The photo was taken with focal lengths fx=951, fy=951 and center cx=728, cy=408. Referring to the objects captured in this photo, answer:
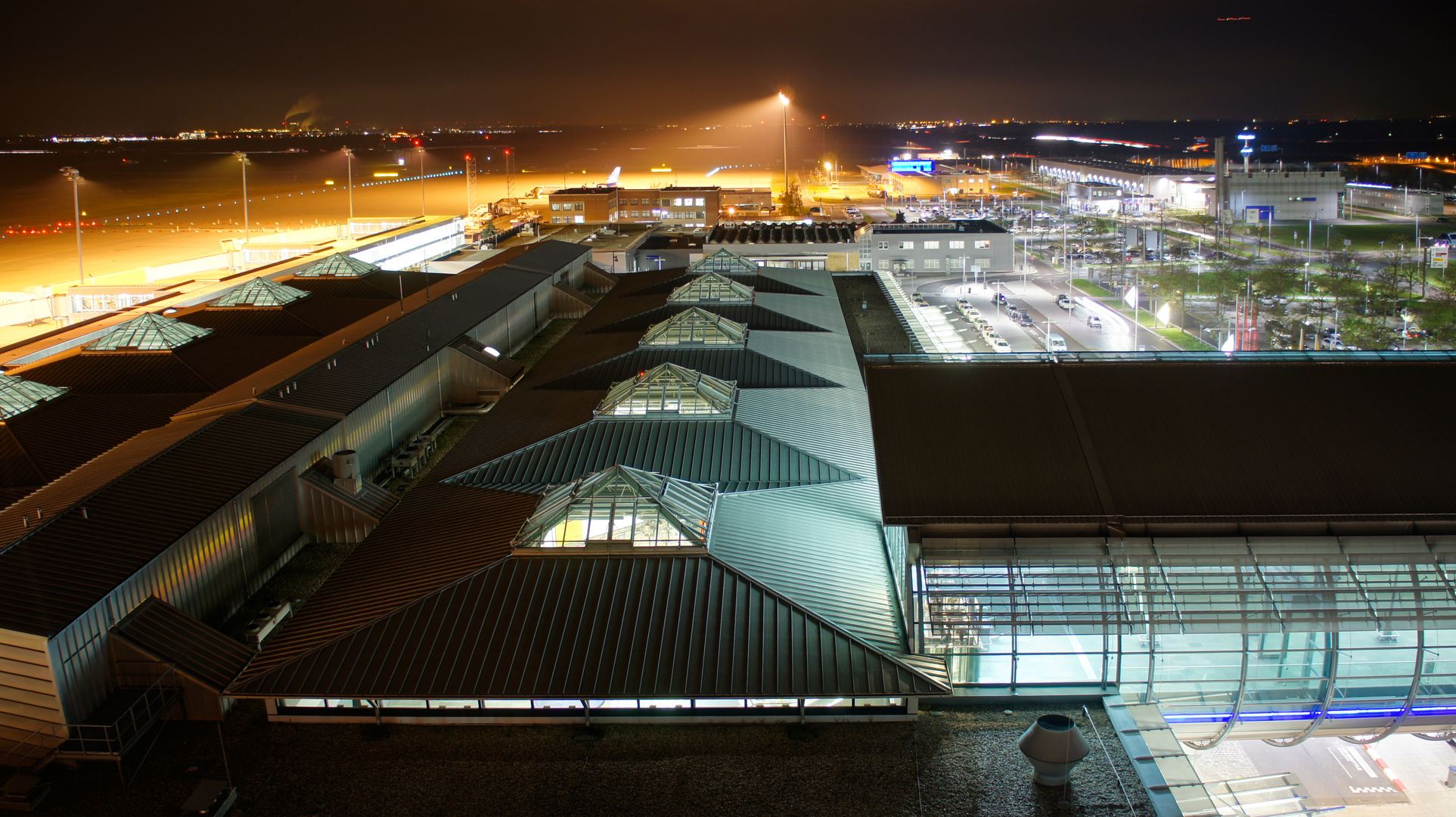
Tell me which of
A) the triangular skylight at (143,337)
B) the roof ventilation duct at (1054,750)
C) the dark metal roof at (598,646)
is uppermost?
the triangular skylight at (143,337)

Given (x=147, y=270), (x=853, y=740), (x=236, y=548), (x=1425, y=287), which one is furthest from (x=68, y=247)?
(x=1425, y=287)

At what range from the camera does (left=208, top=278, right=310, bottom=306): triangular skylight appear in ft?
108

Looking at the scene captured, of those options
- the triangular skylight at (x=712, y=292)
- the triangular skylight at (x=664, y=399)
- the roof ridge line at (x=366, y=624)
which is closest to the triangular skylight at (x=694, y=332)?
the triangular skylight at (x=712, y=292)

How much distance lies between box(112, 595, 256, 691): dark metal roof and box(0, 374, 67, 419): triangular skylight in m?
11.0

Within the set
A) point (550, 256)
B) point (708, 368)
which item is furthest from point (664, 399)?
point (550, 256)

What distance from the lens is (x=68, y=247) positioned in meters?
69.4

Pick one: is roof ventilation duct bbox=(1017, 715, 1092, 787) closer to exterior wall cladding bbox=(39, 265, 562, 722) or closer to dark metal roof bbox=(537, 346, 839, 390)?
exterior wall cladding bbox=(39, 265, 562, 722)

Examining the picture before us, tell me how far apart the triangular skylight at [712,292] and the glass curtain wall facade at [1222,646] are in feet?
59.7

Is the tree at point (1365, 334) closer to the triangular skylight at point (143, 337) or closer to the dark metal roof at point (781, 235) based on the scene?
the dark metal roof at point (781, 235)

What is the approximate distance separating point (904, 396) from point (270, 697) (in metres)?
10.6

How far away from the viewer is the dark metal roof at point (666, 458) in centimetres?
1702

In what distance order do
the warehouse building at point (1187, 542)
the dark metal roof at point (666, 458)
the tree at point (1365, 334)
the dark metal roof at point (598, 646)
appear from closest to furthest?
1. the dark metal roof at point (598, 646)
2. the warehouse building at point (1187, 542)
3. the dark metal roof at point (666, 458)
4. the tree at point (1365, 334)

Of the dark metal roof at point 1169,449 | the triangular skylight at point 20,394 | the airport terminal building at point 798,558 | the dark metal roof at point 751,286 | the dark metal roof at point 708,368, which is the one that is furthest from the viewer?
the dark metal roof at point 751,286

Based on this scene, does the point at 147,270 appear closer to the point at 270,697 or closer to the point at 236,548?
the point at 236,548
